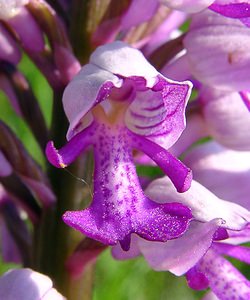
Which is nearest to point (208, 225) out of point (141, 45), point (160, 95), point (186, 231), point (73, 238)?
point (186, 231)

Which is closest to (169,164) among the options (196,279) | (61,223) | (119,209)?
(119,209)

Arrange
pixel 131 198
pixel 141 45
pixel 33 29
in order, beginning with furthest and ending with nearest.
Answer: pixel 141 45
pixel 33 29
pixel 131 198

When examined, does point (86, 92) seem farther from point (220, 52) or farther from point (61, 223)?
point (61, 223)

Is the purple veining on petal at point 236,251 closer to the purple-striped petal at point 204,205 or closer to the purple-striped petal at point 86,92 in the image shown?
the purple-striped petal at point 204,205

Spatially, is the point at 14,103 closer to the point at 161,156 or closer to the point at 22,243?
the point at 22,243

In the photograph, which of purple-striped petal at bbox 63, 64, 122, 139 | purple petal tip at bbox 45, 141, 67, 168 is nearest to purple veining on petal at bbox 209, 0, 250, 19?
purple-striped petal at bbox 63, 64, 122, 139
